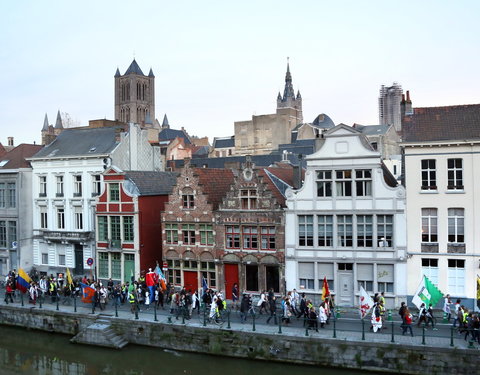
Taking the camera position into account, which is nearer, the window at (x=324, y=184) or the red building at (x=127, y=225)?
the window at (x=324, y=184)

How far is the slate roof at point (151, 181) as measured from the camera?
40781 millimetres

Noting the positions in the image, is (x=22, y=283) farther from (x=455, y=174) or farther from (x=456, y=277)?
(x=455, y=174)

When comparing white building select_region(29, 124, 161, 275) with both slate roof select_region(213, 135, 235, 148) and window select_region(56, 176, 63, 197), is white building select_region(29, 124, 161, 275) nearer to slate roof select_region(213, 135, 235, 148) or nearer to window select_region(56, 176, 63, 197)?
window select_region(56, 176, 63, 197)

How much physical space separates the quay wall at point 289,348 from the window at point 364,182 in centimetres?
992

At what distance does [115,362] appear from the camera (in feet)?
94.8

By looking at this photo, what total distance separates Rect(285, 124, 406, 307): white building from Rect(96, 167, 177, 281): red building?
11.3 meters

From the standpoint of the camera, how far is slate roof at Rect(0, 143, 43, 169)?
47.2 metres

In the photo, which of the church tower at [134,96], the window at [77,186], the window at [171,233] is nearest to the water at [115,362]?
the window at [171,233]

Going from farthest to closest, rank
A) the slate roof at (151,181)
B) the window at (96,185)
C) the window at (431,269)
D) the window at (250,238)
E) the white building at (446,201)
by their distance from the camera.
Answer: the window at (96,185) → the slate roof at (151,181) → the window at (250,238) → the window at (431,269) → the white building at (446,201)

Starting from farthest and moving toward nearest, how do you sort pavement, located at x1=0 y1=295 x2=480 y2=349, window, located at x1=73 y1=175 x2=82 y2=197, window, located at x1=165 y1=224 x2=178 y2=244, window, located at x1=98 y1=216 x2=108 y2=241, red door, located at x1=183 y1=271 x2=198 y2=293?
window, located at x1=73 y1=175 x2=82 y2=197, window, located at x1=98 y1=216 x2=108 y2=241, window, located at x1=165 y1=224 x2=178 y2=244, red door, located at x1=183 y1=271 x2=198 y2=293, pavement, located at x1=0 y1=295 x2=480 y2=349

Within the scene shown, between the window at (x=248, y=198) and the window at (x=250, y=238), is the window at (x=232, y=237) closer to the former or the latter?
the window at (x=250, y=238)

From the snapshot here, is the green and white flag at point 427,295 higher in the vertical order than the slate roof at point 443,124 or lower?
lower

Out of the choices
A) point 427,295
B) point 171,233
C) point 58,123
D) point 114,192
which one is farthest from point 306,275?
point 58,123

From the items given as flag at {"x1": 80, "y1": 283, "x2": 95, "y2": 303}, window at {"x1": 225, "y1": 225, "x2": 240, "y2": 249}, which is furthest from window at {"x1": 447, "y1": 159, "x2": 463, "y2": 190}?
flag at {"x1": 80, "y1": 283, "x2": 95, "y2": 303}
